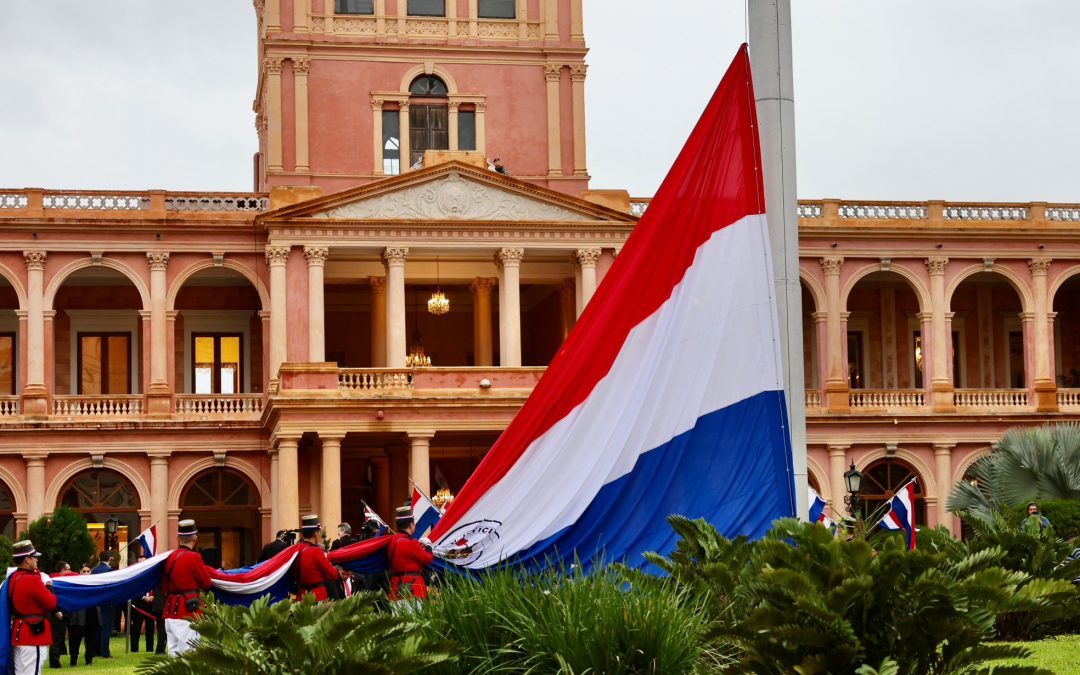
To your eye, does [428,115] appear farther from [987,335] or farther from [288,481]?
[987,335]

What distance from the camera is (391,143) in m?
42.6

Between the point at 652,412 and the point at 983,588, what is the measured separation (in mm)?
3601

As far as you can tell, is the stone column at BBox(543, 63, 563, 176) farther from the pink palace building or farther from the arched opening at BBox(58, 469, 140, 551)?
the arched opening at BBox(58, 469, 140, 551)

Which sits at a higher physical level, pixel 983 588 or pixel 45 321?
pixel 45 321

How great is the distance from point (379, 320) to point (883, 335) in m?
14.5

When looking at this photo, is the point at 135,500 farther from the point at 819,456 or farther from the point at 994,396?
the point at 994,396

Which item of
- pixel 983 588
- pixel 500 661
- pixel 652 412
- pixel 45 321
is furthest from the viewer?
pixel 45 321

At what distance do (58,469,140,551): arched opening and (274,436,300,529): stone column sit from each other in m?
5.62

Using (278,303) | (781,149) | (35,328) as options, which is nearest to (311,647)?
(781,149)

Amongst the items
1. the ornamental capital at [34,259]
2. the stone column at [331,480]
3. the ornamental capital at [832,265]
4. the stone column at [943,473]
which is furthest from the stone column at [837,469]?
the ornamental capital at [34,259]

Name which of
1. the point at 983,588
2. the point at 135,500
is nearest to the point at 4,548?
the point at 135,500

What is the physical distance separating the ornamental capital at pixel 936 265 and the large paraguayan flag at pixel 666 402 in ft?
105

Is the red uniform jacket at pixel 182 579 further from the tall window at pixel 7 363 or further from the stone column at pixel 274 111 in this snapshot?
the tall window at pixel 7 363

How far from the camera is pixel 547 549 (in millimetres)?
11922
